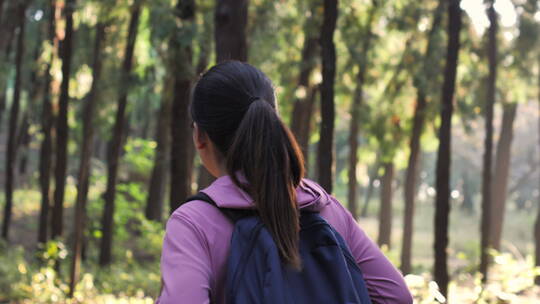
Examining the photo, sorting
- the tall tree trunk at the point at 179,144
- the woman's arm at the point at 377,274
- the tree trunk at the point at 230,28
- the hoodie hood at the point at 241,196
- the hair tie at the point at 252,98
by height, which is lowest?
the tall tree trunk at the point at 179,144

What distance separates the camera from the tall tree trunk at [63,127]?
1453 centimetres

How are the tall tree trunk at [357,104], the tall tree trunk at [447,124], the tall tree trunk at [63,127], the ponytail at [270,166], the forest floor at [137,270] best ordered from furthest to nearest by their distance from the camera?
1. the tall tree trunk at [357,104]
2. the tall tree trunk at [63,127]
3. the tall tree trunk at [447,124]
4. the forest floor at [137,270]
5. the ponytail at [270,166]

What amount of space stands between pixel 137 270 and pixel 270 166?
Answer: 19.4m

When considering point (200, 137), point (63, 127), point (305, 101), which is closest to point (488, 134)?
point (305, 101)

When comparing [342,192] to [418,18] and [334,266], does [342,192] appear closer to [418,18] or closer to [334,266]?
[418,18]

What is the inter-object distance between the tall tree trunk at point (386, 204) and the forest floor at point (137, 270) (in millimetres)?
567

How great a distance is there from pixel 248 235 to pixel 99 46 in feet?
48.5

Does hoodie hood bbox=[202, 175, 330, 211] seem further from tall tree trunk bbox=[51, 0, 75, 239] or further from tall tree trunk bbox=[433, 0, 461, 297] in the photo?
tall tree trunk bbox=[51, 0, 75, 239]

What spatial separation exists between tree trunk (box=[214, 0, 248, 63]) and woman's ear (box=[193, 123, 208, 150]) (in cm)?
610

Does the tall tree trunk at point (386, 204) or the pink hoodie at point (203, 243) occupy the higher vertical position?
the pink hoodie at point (203, 243)

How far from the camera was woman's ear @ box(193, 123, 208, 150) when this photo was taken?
7.05 feet

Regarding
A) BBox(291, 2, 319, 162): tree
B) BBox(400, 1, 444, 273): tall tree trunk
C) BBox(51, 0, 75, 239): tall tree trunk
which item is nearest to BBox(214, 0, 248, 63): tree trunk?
BBox(51, 0, 75, 239): tall tree trunk

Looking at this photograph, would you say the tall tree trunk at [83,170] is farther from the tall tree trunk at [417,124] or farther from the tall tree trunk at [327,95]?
the tall tree trunk at [417,124]

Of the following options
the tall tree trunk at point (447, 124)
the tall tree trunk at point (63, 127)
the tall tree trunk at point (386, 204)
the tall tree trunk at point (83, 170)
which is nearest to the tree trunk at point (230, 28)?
the tall tree trunk at point (447, 124)
